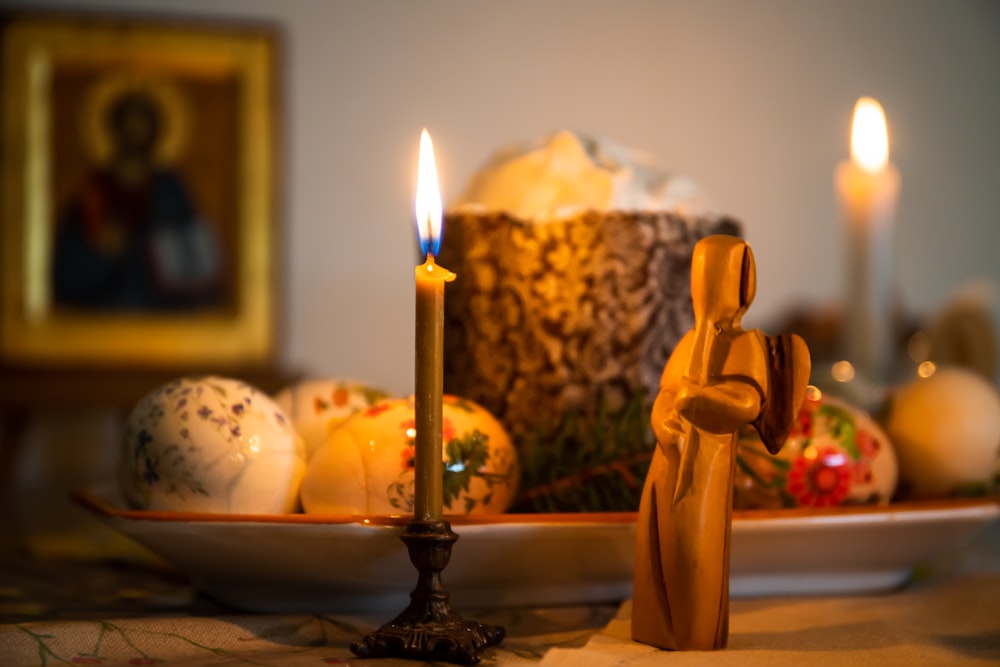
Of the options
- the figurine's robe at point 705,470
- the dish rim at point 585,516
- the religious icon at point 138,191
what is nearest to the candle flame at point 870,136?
the dish rim at point 585,516

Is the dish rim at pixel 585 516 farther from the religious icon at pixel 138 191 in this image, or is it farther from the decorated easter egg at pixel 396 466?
the religious icon at pixel 138 191

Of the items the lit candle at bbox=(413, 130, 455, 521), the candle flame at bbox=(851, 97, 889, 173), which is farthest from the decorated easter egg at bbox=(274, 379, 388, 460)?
the candle flame at bbox=(851, 97, 889, 173)

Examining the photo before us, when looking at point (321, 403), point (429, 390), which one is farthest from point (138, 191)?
point (429, 390)

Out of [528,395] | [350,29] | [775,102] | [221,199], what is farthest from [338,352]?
[528,395]

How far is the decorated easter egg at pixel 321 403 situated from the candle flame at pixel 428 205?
7.3 inches

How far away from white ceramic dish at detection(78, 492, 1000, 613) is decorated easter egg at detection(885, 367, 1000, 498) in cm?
4

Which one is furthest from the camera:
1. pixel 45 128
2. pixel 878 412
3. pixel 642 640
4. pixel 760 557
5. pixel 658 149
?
A: pixel 658 149

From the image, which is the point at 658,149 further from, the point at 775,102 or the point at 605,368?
the point at 605,368

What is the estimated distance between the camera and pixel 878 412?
694 millimetres

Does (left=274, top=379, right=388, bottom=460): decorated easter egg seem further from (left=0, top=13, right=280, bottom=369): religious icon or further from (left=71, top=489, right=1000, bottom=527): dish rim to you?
(left=0, top=13, right=280, bottom=369): religious icon

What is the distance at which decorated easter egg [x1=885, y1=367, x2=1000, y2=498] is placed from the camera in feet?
2.14

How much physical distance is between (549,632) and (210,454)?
18 cm

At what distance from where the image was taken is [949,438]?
25.7 inches

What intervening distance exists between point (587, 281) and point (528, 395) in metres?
0.08
